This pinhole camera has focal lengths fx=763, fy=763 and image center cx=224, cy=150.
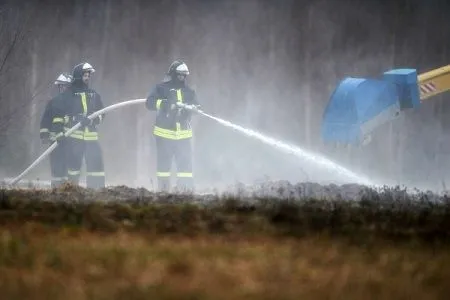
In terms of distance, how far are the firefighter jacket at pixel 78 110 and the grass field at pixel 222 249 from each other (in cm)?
546

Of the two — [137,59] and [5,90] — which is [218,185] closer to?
[137,59]

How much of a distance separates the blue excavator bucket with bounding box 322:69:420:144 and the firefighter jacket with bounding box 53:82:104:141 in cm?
419

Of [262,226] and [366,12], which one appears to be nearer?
[262,226]

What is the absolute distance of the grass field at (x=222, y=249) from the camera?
3.63 m

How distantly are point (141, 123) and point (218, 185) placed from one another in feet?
11.8

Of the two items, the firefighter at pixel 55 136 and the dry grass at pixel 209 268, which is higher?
the firefighter at pixel 55 136

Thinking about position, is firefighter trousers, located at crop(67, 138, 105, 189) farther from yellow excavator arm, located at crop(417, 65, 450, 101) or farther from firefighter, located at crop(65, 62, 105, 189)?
yellow excavator arm, located at crop(417, 65, 450, 101)

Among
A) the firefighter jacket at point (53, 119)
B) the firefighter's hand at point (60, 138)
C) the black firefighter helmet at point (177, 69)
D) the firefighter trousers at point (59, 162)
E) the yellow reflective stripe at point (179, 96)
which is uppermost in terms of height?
the black firefighter helmet at point (177, 69)

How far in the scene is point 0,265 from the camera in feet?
13.7

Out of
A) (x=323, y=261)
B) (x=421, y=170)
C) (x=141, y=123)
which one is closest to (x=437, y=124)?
(x=421, y=170)

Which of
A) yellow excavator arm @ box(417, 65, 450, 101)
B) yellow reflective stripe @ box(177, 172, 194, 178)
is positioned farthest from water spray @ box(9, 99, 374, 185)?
yellow excavator arm @ box(417, 65, 450, 101)

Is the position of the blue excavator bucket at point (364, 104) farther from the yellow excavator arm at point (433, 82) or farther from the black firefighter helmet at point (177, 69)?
the black firefighter helmet at point (177, 69)

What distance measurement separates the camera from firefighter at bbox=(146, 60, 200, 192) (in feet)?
41.8

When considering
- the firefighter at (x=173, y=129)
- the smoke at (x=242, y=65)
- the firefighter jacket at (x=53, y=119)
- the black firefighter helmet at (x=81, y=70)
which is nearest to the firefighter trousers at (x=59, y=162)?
the firefighter jacket at (x=53, y=119)
